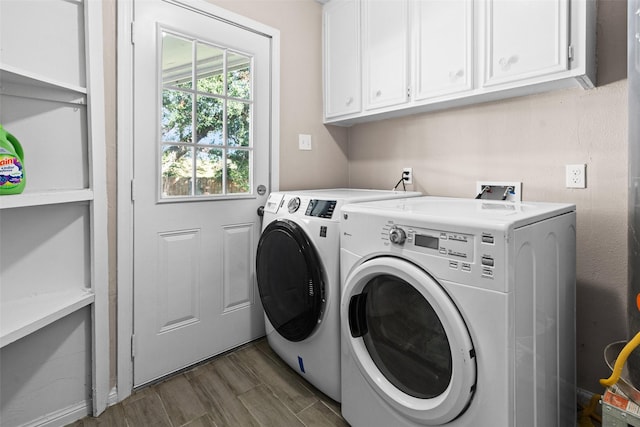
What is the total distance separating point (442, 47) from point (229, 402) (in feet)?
6.78

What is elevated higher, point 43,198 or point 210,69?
→ point 210,69

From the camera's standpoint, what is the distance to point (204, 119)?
1896 mm

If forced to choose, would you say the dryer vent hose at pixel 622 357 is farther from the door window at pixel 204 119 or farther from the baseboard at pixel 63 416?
the baseboard at pixel 63 416

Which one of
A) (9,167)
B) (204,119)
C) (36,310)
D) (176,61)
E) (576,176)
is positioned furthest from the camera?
(204,119)

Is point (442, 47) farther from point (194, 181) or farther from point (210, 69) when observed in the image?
point (194, 181)

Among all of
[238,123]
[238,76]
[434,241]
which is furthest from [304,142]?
[434,241]

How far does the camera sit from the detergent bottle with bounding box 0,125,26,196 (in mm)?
1104

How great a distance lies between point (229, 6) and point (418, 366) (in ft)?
6.97

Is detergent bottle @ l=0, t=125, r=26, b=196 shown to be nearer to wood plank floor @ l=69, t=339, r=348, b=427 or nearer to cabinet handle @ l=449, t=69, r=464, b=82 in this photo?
wood plank floor @ l=69, t=339, r=348, b=427

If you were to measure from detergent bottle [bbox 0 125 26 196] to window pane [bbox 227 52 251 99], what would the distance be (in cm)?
111

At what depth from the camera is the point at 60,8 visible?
1366mm

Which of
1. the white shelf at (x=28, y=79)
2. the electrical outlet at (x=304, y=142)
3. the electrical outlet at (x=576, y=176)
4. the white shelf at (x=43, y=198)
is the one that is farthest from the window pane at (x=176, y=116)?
the electrical outlet at (x=576, y=176)

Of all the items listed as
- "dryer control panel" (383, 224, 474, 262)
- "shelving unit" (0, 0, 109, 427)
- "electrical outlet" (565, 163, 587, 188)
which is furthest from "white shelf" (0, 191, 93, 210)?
"electrical outlet" (565, 163, 587, 188)

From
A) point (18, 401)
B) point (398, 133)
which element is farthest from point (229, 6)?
point (18, 401)
